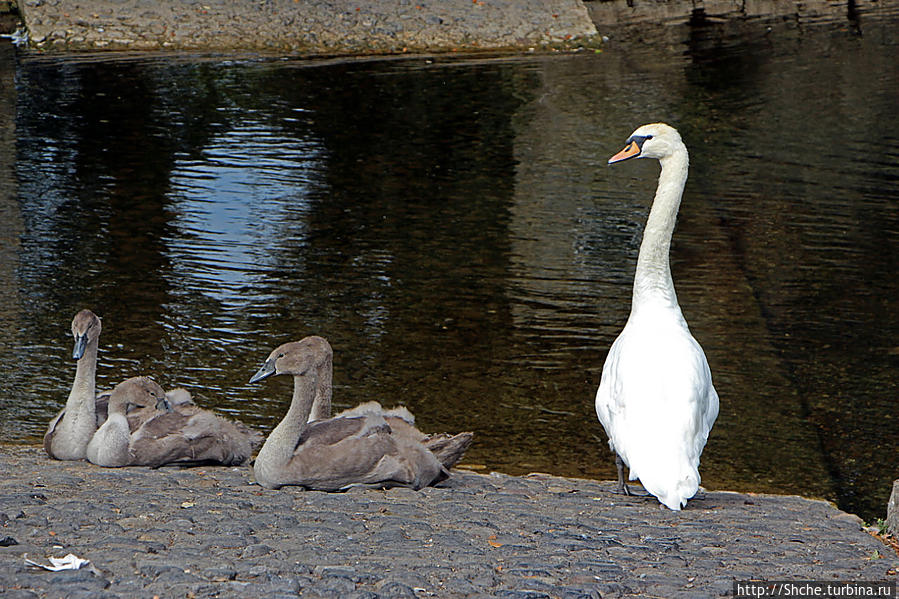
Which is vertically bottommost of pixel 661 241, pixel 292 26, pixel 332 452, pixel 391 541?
pixel 332 452

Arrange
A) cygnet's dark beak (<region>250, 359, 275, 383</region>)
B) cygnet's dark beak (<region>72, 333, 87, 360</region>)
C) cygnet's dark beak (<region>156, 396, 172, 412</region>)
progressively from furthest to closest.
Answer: cygnet's dark beak (<region>156, 396, 172, 412</region>), cygnet's dark beak (<region>72, 333, 87, 360</region>), cygnet's dark beak (<region>250, 359, 275, 383</region>)

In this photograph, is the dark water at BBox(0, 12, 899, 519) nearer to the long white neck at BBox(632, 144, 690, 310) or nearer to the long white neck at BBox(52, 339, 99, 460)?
the long white neck at BBox(52, 339, 99, 460)

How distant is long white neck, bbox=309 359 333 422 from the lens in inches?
260

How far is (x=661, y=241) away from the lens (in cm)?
680

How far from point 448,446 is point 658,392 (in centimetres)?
117

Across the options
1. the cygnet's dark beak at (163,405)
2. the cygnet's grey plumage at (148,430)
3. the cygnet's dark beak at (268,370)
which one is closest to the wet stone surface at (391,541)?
the cygnet's grey plumage at (148,430)

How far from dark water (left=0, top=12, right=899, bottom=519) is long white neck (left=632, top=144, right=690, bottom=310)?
1373mm

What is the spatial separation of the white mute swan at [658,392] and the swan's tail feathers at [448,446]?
0.75 metres

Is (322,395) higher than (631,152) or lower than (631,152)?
lower

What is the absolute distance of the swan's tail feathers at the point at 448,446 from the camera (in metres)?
6.39

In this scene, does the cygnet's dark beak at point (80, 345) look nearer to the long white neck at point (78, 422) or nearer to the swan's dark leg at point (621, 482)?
the long white neck at point (78, 422)

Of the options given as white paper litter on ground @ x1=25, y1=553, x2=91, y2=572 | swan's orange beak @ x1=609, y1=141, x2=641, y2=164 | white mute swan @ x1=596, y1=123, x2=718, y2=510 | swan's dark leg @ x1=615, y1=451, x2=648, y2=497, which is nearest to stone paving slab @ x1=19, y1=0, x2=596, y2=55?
swan's orange beak @ x1=609, y1=141, x2=641, y2=164

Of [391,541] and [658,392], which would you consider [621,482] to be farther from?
[391,541]

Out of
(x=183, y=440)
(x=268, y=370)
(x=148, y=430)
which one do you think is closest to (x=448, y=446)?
(x=268, y=370)
